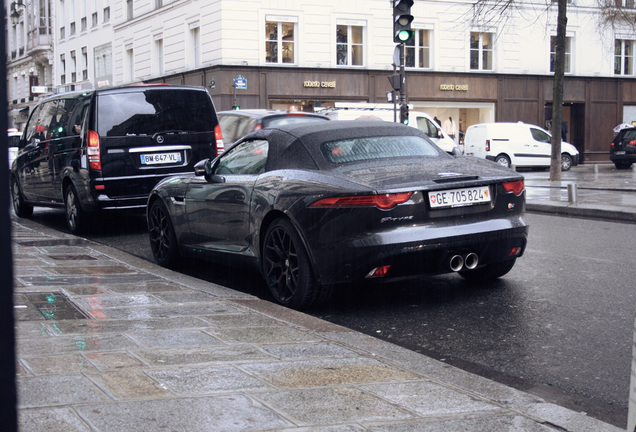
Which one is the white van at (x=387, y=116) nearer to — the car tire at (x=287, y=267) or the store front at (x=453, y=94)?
the store front at (x=453, y=94)

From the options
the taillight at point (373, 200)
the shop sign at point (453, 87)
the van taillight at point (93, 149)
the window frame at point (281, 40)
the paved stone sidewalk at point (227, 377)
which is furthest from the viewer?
the shop sign at point (453, 87)

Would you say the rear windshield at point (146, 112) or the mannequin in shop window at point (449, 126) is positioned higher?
the mannequin in shop window at point (449, 126)

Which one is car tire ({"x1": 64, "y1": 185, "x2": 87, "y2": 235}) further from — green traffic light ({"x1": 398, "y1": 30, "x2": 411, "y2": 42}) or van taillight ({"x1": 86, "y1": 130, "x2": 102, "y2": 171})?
green traffic light ({"x1": 398, "y1": 30, "x2": 411, "y2": 42})

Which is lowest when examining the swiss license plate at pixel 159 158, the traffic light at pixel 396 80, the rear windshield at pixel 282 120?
the swiss license plate at pixel 159 158

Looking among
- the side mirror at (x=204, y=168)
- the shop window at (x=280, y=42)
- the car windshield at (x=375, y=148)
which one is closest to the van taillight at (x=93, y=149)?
the side mirror at (x=204, y=168)

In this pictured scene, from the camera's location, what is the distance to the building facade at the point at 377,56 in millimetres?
33031

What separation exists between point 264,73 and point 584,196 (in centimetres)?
1925

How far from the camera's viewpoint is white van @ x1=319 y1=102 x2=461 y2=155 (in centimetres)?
2546

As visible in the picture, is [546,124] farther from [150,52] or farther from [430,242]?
[430,242]

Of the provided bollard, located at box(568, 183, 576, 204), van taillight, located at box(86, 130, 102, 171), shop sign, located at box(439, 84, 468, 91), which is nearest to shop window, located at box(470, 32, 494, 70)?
shop sign, located at box(439, 84, 468, 91)

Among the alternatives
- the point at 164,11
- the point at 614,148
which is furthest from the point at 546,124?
the point at 164,11

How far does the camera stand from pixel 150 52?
128 ft

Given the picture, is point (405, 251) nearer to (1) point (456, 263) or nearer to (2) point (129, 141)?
(1) point (456, 263)

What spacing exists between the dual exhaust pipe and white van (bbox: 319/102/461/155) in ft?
60.7
